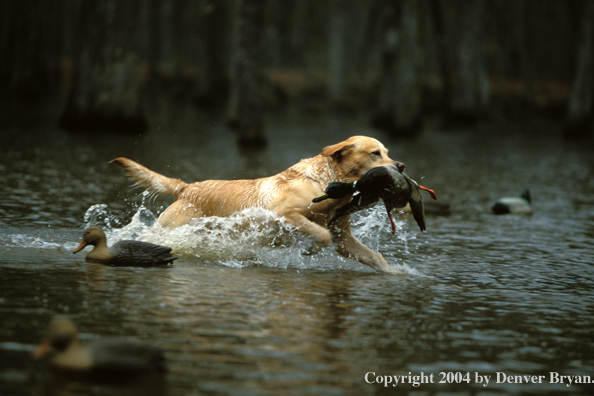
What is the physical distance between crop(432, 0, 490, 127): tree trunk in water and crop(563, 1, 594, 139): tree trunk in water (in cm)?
463

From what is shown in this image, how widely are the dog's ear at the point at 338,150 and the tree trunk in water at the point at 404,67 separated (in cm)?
1953

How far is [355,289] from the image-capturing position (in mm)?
6762

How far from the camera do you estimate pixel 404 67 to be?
2623 centimetres

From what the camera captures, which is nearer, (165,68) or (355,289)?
(355,289)

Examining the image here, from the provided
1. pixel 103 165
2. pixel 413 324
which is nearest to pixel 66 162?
pixel 103 165

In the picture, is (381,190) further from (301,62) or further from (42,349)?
(301,62)

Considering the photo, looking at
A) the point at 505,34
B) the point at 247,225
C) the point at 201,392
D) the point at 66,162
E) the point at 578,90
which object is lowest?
the point at 201,392

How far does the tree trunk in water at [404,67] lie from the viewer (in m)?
25.8

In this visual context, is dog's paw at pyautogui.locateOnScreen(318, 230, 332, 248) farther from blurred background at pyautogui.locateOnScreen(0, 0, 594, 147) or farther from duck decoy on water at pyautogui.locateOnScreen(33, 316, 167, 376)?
blurred background at pyautogui.locateOnScreen(0, 0, 594, 147)

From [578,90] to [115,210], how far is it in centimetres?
2271

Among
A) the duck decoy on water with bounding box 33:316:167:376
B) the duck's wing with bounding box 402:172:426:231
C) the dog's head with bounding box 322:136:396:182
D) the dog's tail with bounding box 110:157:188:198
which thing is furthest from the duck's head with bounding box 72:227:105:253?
the duck's wing with bounding box 402:172:426:231

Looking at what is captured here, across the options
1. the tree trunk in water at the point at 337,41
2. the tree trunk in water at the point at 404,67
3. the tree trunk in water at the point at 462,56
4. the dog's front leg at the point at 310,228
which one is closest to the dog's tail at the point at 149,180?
the dog's front leg at the point at 310,228

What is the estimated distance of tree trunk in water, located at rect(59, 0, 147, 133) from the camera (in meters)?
21.0

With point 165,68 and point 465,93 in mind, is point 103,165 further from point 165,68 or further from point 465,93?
point 165,68
